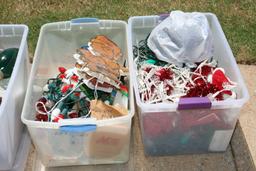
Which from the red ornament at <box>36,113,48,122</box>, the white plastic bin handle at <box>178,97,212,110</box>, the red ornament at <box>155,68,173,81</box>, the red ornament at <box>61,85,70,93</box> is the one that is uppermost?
the white plastic bin handle at <box>178,97,212,110</box>

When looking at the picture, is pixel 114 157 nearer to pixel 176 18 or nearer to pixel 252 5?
pixel 176 18

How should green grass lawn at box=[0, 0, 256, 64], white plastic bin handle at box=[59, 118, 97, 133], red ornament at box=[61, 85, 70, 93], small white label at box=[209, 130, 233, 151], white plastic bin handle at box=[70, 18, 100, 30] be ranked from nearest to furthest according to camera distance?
1. white plastic bin handle at box=[59, 118, 97, 133]
2. small white label at box=[209, 130, 233, 151]
3. red ornament at box=[61, 85, 70, 93]
4. white plastic bin handle at box=[70, 18, 100, 30]
5. green grass lawn at box=[0, 0, 256, 64]

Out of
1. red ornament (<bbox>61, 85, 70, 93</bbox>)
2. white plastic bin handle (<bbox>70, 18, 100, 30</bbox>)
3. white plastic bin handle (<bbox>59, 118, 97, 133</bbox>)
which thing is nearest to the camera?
white plastic bin handle (<bbox>59, 118, 97, 133</bbox>)

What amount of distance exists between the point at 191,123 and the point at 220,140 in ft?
0.59

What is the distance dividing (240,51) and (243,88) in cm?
68

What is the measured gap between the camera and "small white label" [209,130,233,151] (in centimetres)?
163

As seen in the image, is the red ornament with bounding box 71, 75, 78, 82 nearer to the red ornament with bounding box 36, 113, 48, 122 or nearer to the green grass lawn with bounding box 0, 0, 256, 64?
the red ornament with bounding box 36, 113, 48, 122

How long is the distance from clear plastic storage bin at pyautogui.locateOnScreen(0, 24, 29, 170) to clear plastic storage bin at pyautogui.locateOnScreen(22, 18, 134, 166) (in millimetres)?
61

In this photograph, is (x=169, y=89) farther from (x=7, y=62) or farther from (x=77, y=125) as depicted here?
(x=7, y=62)

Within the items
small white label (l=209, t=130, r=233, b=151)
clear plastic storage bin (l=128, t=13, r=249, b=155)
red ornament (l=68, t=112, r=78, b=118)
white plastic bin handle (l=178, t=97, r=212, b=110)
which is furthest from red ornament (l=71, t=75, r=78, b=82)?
small white label (l=209, t=130, r=233, b=151)

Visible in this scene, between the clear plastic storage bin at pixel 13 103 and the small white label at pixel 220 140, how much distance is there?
81 centimetres

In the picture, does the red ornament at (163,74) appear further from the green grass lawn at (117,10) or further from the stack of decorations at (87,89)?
the green grass lawn at (117,10)

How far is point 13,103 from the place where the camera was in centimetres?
159

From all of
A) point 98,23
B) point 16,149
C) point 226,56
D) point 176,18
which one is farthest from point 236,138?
point 16,149
